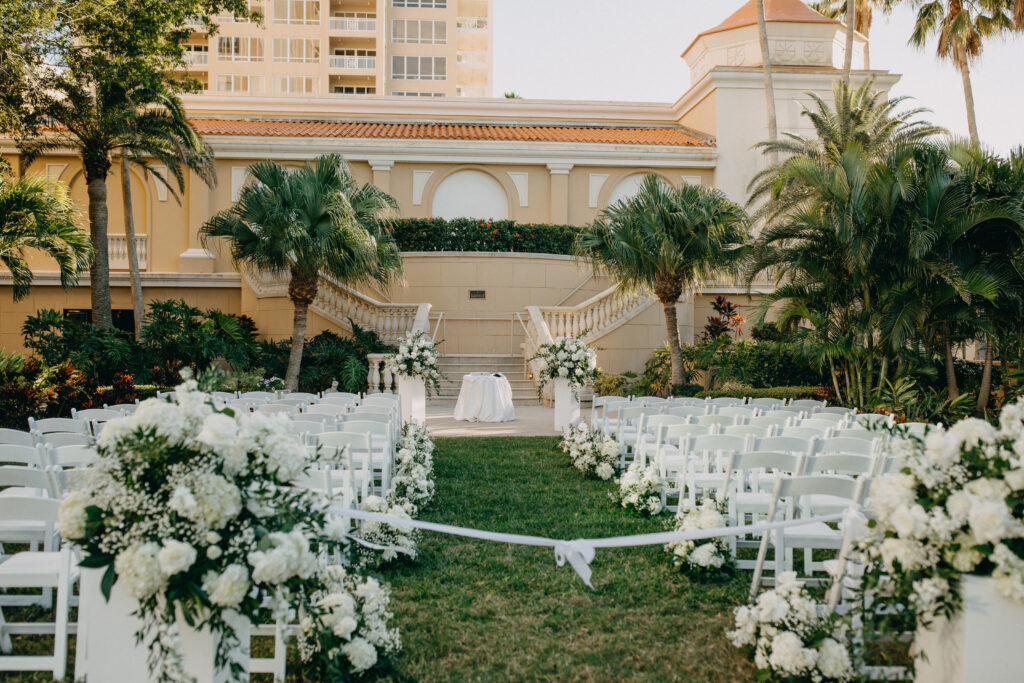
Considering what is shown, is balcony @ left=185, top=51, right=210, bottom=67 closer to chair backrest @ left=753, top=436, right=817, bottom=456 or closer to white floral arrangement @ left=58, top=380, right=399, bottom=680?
chair backrest @ left=753, top=436, right=817, bottom=456

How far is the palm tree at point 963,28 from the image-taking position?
77.6ft

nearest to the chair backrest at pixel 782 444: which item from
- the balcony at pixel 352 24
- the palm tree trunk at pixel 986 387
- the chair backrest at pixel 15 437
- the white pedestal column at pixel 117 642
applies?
the white pedestal column at pixel 117 642

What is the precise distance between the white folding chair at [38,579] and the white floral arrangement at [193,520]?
0.81 metres

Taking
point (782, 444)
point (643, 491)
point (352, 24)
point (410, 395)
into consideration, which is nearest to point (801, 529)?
point (782, 444)

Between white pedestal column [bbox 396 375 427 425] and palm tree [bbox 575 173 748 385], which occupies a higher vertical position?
palm tree [bbox 575 173 748 385]

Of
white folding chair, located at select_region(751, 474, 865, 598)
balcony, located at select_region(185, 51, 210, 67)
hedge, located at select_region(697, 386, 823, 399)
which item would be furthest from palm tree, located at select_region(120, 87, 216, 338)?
balcony, located at select_region(185, 51, 210, 67)

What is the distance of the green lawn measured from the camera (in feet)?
14.4

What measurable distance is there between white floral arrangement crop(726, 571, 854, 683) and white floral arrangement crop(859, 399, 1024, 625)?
37cm

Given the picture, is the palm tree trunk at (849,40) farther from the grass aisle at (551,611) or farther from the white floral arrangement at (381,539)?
the white floral arrangement at (381,539)

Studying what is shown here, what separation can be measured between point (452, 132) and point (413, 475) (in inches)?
821

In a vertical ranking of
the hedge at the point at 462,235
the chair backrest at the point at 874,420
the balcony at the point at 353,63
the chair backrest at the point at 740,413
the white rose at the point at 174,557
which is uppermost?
the balcony at the point at 353,63

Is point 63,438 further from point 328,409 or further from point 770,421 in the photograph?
point 770,421

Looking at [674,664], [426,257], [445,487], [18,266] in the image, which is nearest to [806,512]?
[674,664]

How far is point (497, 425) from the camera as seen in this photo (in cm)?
1532
